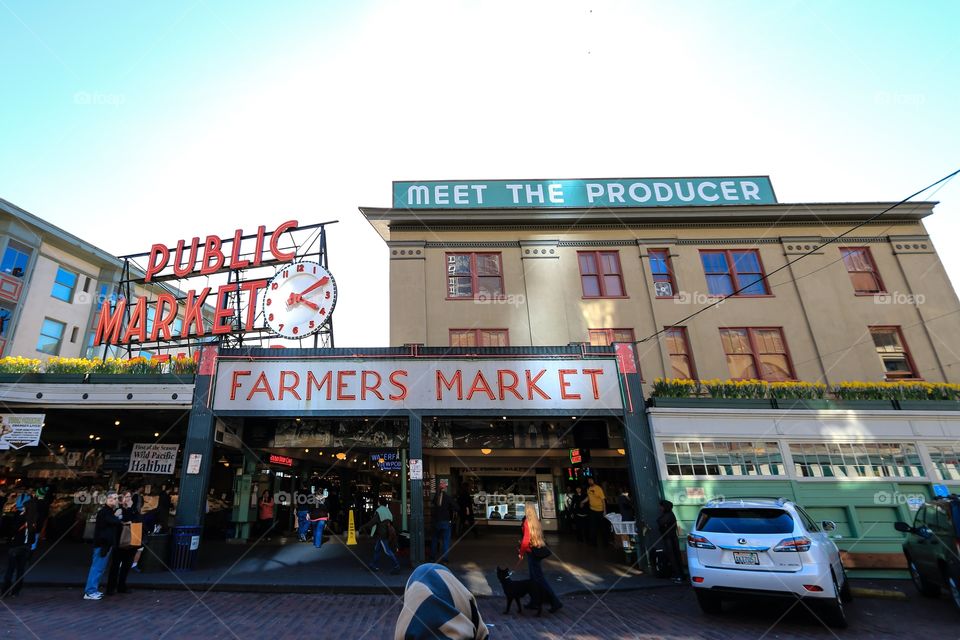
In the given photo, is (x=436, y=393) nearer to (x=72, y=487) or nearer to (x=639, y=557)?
(x=639, y=557)

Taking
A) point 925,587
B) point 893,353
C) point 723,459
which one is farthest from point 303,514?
point 893,353

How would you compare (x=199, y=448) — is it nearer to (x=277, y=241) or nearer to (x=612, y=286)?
(x=277, y=241)

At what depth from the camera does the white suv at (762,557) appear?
24.2ft

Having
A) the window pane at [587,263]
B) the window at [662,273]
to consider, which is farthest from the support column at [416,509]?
the window at [662,273]

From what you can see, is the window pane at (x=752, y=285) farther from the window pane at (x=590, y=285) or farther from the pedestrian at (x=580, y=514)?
the pedestrian at (x=580, y=514)

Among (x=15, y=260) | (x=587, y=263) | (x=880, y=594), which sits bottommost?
(x=880, y=594)

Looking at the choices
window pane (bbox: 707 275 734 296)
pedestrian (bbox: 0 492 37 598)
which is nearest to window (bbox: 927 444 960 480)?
window pane (bbox: 707 275 734 296)

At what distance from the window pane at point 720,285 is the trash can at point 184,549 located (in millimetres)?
19093

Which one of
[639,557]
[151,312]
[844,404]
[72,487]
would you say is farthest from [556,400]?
[151,312]

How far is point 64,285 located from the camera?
3120 centimetres

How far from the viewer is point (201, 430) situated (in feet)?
44.2

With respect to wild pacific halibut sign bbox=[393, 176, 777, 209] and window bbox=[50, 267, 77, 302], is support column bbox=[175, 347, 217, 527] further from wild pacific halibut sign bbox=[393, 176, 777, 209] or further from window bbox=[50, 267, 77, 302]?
window bbox=[50, 267, 77, 302]

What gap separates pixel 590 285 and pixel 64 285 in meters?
33.2

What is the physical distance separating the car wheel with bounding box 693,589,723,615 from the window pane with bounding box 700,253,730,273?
14.1 meters
